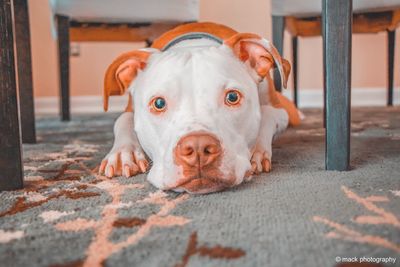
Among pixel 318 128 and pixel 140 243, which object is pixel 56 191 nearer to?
pixel 140 243

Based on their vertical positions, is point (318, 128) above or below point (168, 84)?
below

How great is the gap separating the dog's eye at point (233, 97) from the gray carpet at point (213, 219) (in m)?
0.18

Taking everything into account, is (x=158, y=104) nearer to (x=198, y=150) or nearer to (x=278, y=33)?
(x=198, y=150)

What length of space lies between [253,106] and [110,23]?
1444 millimetres


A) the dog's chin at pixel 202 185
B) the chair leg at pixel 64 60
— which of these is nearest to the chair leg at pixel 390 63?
the chair leg at pixel 64 60

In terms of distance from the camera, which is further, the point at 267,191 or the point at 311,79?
the point at 311,79

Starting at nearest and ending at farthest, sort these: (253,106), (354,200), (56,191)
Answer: (354,200)
(56,191)
(253,106)

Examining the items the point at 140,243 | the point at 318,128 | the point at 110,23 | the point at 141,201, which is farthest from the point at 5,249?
the point at 110,23

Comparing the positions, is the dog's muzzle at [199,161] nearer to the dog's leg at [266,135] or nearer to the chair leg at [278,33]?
the dog's leg at [266,135]

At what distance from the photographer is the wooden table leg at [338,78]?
43.3 inches

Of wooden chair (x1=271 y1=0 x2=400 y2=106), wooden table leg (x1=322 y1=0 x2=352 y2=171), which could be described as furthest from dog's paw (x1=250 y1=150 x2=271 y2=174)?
wooden chair (x1=271 y1=0 x2=400 y2=106)

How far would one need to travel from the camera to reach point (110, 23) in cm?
244

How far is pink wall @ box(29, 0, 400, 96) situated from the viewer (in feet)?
11.4

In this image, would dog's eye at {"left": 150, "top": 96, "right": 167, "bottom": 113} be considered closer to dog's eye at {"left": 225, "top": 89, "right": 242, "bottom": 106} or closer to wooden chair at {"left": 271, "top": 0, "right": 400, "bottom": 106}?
dog's eye at {"left": 225, "top": 89, "right": 242, "bottom": 106}
